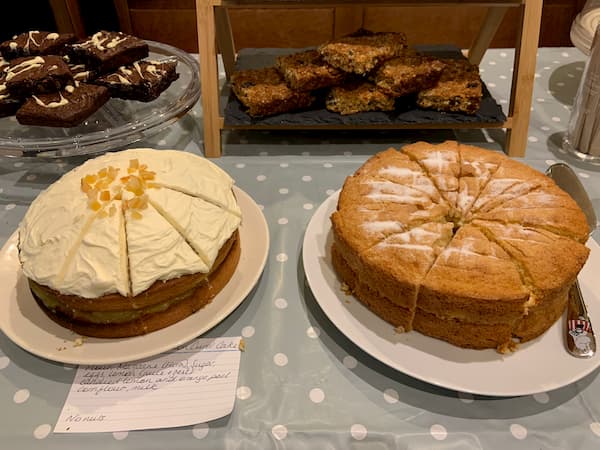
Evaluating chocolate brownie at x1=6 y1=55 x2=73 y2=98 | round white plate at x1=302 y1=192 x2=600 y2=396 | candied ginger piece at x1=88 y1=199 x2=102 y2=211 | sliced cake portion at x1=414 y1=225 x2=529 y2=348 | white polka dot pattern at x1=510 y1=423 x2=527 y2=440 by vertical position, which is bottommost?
white polka dot pattern at x1=510 y1=423 x2=527 y2=440

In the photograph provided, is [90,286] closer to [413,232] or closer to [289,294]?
[289,294]

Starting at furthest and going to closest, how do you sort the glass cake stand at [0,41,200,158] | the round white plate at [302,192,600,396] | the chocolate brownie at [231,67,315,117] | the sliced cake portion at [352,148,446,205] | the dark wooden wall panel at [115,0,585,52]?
the dark wooden wall panel at [115,0,585,52], the chocolate brownie at [231,67,315,117], the glass cake stand at [0,41,200,158], the sliced cake portion at [352,148,446,205], the round white plate at [302,192,600,396]

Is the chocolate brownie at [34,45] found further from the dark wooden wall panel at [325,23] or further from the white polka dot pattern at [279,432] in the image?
the dark wooden wall panel at [325,23]

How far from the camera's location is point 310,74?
1.55 meters

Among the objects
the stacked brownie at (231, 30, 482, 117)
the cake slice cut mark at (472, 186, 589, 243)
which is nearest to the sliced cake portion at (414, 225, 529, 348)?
the cake slice cut mark at (472, 186, 589, 243)

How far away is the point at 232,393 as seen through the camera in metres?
0.96

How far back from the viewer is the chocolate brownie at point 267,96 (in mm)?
1577

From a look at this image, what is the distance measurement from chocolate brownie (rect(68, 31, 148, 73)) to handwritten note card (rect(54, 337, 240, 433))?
0.99 meters

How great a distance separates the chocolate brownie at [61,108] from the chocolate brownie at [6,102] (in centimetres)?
4

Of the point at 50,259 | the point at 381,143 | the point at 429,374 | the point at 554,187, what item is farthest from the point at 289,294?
the point at 381,143

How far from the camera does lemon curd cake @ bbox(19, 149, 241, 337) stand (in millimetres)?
923

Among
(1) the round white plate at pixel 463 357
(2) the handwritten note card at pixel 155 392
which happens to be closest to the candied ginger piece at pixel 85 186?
(2) the handwritten note card at pixel 155 392

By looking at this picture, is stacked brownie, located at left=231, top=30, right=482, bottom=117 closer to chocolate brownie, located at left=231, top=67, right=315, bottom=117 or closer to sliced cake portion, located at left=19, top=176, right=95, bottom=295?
chocolate brownie, located at left=231, top=67, right=315, bottom=117

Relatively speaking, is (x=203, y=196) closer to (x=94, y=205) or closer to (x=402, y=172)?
(x=94, y=205)
